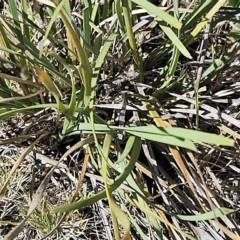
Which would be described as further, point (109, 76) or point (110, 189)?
point (109, 76)

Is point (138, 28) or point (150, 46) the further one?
point (150, 46)

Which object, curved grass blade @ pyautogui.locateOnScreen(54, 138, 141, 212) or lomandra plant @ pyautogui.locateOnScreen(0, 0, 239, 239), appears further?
lomandra plant @ pyautogui.locateOnScreen(0, 0, 239, 239)

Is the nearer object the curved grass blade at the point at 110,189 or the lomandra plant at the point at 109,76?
the curved grass blade at the point at 110,189

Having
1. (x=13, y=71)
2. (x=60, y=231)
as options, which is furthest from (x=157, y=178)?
(x=13, y=71)

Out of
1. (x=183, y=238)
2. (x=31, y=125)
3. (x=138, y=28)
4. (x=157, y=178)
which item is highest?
(x=138, y=28)

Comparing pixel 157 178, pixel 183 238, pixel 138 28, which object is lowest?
pixel 183 238

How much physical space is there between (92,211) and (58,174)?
0.10 metres

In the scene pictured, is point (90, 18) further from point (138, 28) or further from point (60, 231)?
point (60, 231)

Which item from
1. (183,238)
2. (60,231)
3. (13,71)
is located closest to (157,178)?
(183,238)

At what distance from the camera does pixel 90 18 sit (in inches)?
37.6

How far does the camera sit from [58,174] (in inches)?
41.1

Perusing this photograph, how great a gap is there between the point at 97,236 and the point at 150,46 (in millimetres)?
401

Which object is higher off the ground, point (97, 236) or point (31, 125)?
point (31, 125)

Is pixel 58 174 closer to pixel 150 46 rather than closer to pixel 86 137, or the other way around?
pixel 86 137
